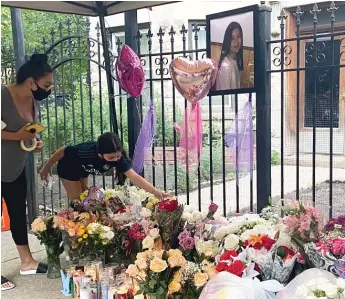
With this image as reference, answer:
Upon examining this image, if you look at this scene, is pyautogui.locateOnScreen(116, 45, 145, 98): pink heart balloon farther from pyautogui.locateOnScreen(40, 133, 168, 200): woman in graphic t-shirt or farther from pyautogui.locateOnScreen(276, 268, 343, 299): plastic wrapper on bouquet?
pyautogui.locateOnScreen(276, 268, 343, 299): plastic wrapper on bouquet

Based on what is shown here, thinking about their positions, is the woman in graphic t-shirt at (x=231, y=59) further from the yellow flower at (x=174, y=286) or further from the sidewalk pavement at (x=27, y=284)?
the sidewalk pavement at (x=27, y=284)

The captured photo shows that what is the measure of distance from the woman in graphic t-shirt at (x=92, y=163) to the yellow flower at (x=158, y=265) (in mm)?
1036

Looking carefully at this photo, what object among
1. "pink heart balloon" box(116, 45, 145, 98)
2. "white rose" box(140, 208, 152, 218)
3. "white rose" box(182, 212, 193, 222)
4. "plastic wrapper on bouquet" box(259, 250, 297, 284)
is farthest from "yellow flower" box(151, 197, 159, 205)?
"plastic wrapper on bouquet" box(259, 250, 297, 284)

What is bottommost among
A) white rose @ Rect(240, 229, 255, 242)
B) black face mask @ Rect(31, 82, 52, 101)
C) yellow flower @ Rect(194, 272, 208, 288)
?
yellow flower @ Rect(194, 272, 208, 288)

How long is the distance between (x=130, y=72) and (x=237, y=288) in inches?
87.8

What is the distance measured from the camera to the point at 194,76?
11.1 ft

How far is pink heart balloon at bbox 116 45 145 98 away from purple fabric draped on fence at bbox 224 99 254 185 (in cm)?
86

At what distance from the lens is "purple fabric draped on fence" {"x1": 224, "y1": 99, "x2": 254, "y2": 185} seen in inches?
136

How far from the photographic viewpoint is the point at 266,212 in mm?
2869

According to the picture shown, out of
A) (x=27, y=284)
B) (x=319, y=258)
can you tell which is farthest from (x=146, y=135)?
(x=319, y=258)

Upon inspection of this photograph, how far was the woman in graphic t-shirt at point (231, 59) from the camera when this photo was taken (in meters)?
3.31

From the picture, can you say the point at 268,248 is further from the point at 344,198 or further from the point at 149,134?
the point at 344,198

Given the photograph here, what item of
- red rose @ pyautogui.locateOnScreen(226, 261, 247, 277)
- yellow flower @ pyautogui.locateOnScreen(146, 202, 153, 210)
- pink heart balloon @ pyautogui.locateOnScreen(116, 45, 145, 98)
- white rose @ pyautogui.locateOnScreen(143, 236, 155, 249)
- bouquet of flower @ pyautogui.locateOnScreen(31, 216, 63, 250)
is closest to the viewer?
red rose @ pyautogui.locateOnScreen(226, 261, 247, 277)

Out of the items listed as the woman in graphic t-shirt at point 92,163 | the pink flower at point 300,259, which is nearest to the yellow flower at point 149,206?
the woman in graphic t-shirt at point 92,163
